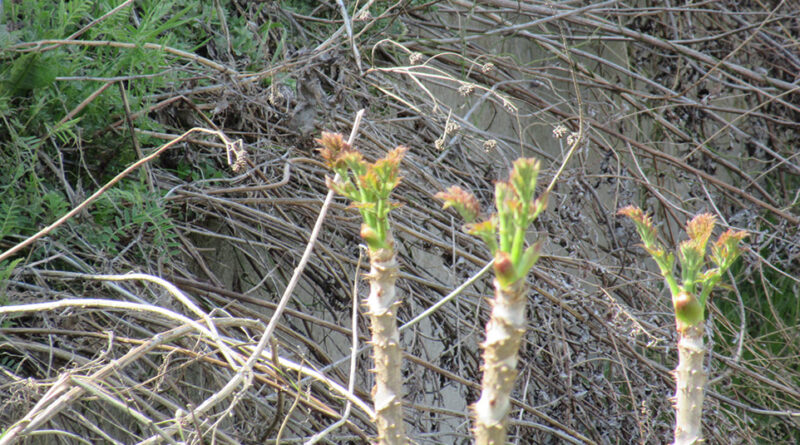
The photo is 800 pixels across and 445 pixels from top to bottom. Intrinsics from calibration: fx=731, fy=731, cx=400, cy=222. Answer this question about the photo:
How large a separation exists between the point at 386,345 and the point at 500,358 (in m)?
0.12

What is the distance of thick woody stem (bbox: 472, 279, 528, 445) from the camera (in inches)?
22.1

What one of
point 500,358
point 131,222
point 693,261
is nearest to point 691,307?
point 693,261

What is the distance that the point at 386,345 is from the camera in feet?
2.13

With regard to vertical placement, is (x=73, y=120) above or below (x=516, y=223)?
below

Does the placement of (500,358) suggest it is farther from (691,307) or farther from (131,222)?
(131,222)

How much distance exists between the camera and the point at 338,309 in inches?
67.4

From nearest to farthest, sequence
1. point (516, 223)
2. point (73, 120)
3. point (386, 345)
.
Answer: point (516, 223)
point (386, 345)
point (73, 120)

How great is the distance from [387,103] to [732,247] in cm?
128

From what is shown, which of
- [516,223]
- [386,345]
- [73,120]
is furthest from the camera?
[73,120]

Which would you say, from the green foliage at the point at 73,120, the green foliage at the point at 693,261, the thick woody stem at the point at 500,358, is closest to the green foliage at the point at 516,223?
the thick woody stem at the point at 500,358

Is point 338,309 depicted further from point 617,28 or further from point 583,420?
point 617,28

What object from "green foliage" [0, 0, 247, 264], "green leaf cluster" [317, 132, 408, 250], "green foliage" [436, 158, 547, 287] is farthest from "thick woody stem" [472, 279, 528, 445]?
"green foliage" [0, 0, 247, 264]

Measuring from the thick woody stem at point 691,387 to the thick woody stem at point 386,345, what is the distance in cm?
26

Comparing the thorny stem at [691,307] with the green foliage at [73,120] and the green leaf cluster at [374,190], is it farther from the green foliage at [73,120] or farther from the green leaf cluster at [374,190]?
the green foliage at [73,120]
